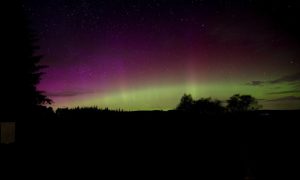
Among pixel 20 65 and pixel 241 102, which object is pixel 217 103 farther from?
pixel 20 65

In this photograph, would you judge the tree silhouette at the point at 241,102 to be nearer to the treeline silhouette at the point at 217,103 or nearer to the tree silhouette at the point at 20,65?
the treeline silhouette at the point at 217,103

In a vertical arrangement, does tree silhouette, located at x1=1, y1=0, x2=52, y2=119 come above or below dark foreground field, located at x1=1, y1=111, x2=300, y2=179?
above

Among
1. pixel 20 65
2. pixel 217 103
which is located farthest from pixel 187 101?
pixel 20 65

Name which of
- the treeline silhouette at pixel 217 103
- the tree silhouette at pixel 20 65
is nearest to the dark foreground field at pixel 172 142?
the tree silhouette at pixel 20 65

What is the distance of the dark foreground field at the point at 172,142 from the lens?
7914 mm

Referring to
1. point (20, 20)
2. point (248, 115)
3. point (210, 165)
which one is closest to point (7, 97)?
point (20, 20)

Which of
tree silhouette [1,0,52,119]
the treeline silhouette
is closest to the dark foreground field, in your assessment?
tree silhouette [1,0,52,119]

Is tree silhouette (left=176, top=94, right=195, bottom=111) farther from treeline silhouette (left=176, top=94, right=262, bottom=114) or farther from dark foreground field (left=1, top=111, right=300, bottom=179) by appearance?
dark foreground field (left=1, top=111, right=300, bottom=179)

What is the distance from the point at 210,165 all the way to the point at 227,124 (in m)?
1.43

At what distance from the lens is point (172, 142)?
392 inches

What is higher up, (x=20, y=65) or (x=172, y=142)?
(x=20, y=65)

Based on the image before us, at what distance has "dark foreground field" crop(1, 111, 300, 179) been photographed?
7.91m

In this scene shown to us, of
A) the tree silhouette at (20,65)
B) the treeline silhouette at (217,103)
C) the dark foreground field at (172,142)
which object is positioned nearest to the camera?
the dark foreground field at (172,142)

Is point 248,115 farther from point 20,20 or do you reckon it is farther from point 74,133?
point 20,20
